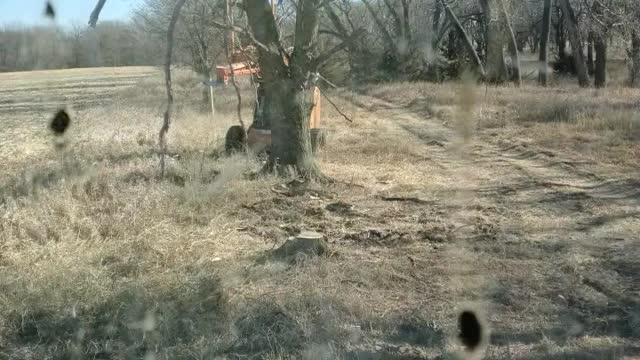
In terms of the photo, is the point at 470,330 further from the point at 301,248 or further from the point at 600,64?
the point at 600,64

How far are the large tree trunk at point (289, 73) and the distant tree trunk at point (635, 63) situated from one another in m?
23.0

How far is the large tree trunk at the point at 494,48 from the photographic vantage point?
2639cm

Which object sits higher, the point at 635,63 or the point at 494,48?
the point at 494,48

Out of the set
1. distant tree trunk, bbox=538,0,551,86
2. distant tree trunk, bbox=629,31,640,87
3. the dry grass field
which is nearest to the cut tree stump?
the dry grass field

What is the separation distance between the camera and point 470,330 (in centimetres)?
456

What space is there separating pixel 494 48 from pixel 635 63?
6815 mm

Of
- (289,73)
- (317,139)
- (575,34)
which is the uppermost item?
(575,34)

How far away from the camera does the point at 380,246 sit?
21.7 feet

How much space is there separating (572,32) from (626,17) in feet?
11.6

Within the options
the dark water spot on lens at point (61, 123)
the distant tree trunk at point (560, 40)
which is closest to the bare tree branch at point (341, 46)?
the dark water spot on lens at point (61, 123)

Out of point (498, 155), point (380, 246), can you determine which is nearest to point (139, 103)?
point (498, 155)

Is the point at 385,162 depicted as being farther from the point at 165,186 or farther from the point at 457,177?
the point at 165,186

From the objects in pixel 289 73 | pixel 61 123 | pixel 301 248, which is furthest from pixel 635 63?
pixel 301 248

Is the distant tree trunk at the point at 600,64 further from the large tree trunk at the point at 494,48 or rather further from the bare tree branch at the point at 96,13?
the bare tree branch at the point at 96,13
